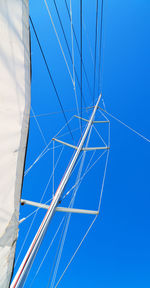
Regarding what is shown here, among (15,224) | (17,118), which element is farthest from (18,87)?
(15,224)

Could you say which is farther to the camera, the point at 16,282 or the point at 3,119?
the point at 16,282

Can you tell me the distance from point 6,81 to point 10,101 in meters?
0.15

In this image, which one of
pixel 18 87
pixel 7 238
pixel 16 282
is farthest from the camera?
pixel 16 282

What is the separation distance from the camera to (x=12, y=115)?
1093mm

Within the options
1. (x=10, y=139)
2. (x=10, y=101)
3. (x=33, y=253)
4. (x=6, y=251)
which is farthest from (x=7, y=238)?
(x=33, y=253)

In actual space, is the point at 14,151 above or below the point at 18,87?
below

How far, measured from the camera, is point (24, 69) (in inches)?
48.8

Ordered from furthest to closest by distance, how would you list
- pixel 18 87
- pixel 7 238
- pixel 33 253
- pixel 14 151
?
pixel 33 253, pixel 18 87, pixel 14 151, pixel 7 238

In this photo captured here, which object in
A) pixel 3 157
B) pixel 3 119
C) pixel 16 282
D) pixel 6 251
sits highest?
pixel 3 119

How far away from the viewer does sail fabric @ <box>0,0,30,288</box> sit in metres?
0.95

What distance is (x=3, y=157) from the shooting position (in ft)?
3.28

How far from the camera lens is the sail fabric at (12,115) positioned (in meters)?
0.95

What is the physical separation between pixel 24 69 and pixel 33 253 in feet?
6.89

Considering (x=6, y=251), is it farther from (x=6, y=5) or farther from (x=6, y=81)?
(x=6, y=5)
